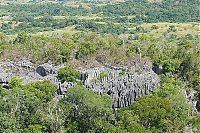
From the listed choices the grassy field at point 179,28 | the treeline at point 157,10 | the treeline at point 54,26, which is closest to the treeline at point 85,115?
the grassy field at point 179,28

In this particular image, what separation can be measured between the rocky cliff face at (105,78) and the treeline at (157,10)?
337 ft

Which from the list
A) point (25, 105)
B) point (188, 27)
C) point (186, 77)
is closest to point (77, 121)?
point (25, 105)

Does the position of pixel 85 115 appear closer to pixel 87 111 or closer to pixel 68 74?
pixel 87 111

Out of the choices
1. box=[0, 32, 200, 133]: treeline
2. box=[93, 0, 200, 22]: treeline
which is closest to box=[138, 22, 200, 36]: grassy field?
box=[93, 0, 200, 22]: treeline

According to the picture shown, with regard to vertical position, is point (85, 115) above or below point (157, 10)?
above

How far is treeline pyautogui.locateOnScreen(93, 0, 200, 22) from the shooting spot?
153375mm

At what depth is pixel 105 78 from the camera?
4803cm

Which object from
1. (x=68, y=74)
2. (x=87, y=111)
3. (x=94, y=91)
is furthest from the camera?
(x=68, y=74)

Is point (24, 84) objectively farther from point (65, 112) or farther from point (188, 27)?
point (188, 27)

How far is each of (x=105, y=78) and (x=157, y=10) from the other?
122 m

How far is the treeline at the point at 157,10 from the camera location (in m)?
153

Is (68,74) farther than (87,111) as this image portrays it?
Yes

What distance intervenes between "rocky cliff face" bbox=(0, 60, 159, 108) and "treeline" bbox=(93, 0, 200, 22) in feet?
337

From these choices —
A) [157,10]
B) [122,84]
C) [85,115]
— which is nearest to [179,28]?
[157,10]
